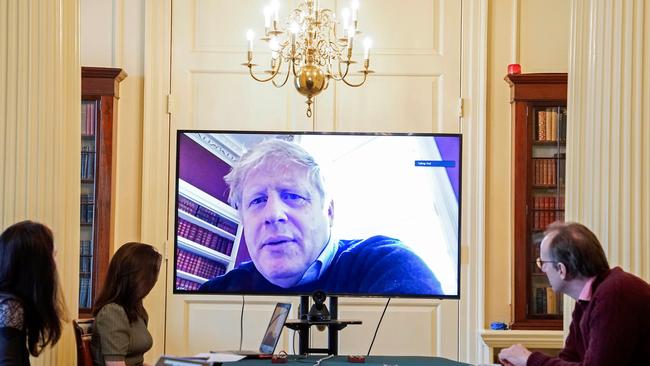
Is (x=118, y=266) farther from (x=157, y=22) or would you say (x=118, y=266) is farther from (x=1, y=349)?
(x=157, y=22)

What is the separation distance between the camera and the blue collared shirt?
19.1 feet

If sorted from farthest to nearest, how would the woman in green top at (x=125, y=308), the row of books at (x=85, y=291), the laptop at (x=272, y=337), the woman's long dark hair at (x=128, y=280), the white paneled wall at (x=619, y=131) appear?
1. the row of books at (x=85, y=291)
2. the laptop at (x=272, y=337)
3. the woman's long dark hair at (x=128, y=280)
4. the woman in green top at (x=125, y=308)
5. the white paneled wall at (x=619, y=131)

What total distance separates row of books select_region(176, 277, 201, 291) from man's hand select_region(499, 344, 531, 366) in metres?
2.70

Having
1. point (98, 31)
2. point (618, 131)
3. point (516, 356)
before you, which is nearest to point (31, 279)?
point (516, 356)

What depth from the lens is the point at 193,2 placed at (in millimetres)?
7055

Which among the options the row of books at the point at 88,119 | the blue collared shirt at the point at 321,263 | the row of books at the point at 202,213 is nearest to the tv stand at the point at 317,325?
the blue collared shirt at the point at 321,263

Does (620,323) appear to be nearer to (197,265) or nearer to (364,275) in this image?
(364,275)

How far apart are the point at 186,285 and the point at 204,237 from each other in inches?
11.7

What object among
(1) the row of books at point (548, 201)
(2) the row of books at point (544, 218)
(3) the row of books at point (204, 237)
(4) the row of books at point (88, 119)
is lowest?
(3) the row of books at point (204, 237)

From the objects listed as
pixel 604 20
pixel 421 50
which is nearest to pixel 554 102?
pixel 421 50

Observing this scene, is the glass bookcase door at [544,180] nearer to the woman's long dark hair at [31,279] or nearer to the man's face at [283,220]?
the man's face at [283,220]

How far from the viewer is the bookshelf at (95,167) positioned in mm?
6617

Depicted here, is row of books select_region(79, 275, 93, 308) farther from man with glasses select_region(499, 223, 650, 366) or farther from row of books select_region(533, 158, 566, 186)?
man with glasses select_region(499, 223, 650, 366)

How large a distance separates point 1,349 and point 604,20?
243 cm
